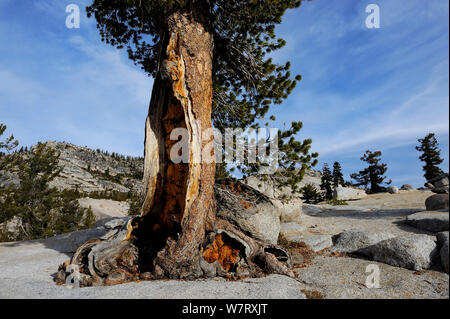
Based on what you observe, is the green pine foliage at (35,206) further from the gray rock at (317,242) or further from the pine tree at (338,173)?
the pine tree at (338,173)

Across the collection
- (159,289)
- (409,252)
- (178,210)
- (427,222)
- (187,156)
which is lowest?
(159,289)

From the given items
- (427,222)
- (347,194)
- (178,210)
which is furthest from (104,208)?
(427,222)

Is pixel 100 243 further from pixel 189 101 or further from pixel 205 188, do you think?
pixel 189 101

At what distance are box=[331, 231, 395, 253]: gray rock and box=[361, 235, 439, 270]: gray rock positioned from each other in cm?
91

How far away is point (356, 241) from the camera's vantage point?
239 inches

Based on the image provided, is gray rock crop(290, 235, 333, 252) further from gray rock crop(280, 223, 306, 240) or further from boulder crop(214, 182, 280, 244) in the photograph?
gray rock crop(280, 223, 306, 240)

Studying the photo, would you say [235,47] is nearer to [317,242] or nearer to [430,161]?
[317,242]

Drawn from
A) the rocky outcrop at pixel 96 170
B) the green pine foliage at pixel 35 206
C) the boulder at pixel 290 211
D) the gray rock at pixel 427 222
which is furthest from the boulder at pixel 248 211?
the rocky outcrop at pixel 96 170

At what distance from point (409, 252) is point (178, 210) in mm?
4493

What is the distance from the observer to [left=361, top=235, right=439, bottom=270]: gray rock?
415 centimetres

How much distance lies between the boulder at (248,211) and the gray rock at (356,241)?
173 cm

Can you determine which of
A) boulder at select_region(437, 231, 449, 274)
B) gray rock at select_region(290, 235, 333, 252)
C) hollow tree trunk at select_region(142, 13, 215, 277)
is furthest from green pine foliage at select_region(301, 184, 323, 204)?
hollow tree trunk at select_region(142, 13, 215, 277)
